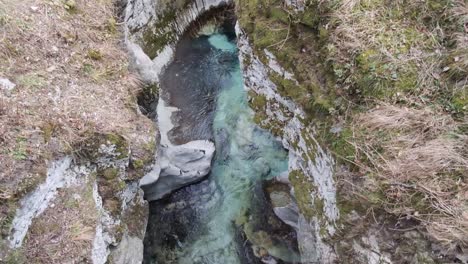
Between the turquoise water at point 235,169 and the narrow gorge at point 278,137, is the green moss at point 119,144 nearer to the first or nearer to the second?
the narrow gorge at point 278,137

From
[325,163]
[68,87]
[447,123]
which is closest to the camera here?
[447,123]

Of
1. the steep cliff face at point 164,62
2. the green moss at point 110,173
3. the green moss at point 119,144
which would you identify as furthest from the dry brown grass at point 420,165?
the steep cliff face at point 164,62

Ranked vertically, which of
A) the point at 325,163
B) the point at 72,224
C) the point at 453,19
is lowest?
the point at 325,163

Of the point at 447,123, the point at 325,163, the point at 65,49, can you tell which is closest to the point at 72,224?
the point at 65,49

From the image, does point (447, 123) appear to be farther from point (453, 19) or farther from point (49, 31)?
point (49, 31)

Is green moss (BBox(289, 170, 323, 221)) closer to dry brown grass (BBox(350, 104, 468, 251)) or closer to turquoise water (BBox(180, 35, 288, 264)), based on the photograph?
dry brown grass (BBox(350, 104, 468, 251))
